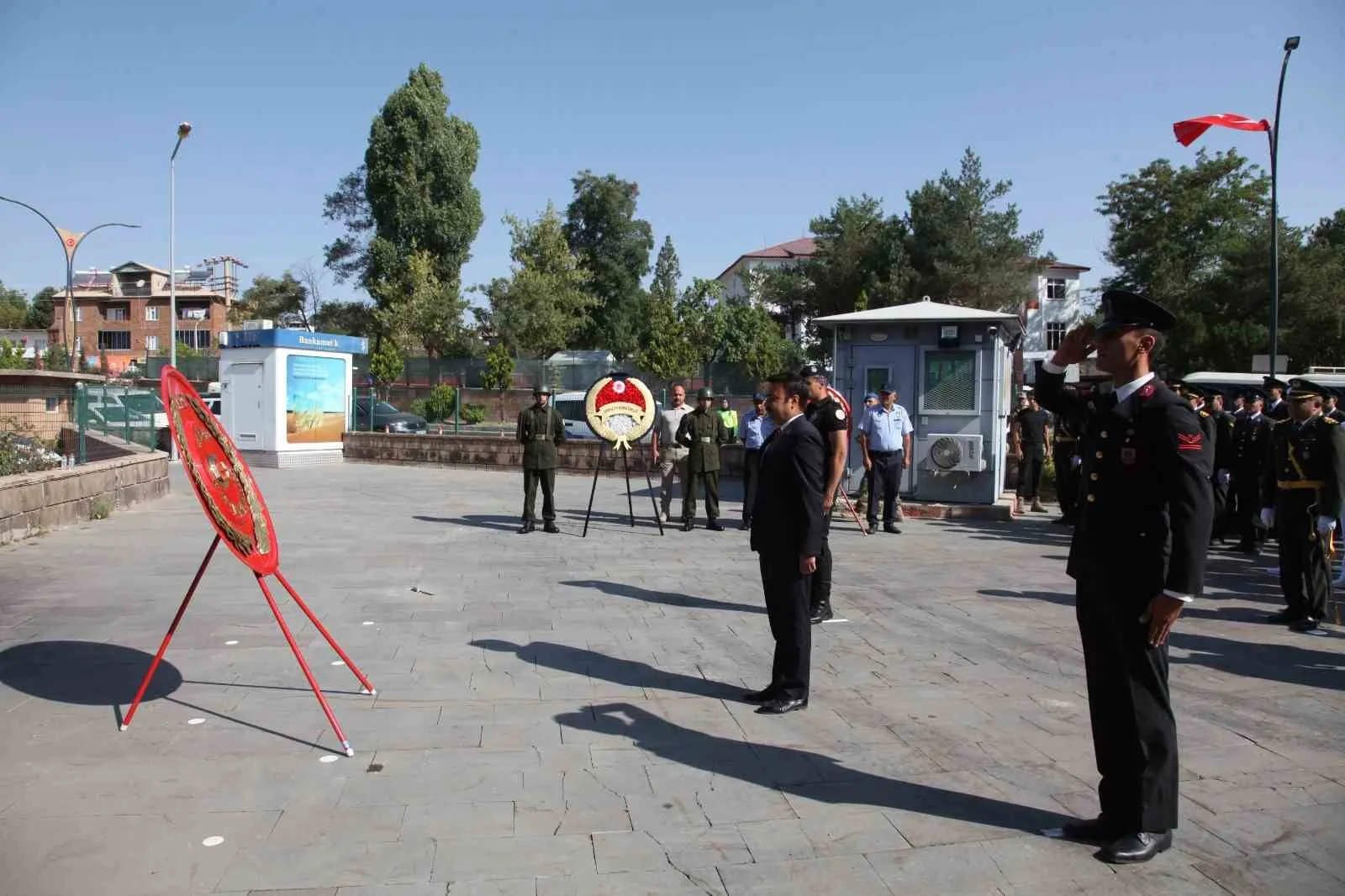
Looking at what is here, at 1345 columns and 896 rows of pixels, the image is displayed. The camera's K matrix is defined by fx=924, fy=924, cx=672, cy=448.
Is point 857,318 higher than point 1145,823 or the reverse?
higher

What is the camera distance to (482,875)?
333cm

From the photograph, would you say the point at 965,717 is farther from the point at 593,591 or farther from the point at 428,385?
the point at 428,385

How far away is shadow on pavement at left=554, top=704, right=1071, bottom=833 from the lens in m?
3.90

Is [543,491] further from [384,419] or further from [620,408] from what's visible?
[384,419]

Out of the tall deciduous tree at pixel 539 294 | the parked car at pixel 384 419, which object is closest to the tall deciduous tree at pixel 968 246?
the tall deciduous tree at pixel 539 294

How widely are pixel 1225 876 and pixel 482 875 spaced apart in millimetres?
2704

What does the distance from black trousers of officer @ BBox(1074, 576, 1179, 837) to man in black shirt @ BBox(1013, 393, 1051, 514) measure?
11.6 meters

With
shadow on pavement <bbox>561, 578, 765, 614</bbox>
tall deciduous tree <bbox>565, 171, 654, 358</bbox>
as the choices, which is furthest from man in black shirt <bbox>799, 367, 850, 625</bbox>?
tall deciduous tree <bbox>565, 171, 654, 358</bbox>

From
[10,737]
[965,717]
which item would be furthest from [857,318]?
[10,737]

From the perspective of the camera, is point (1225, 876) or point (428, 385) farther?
point (428, 385)

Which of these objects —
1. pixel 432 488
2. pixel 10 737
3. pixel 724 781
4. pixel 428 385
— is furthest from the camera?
pixel 428 385

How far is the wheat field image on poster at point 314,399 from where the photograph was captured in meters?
22.6

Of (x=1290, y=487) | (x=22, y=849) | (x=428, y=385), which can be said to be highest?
(x=428, y=385)

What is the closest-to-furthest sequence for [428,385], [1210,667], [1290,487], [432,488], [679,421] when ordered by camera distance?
[1210,667] < [1290,487] < [679,421] < [432,488] < [428,385]
